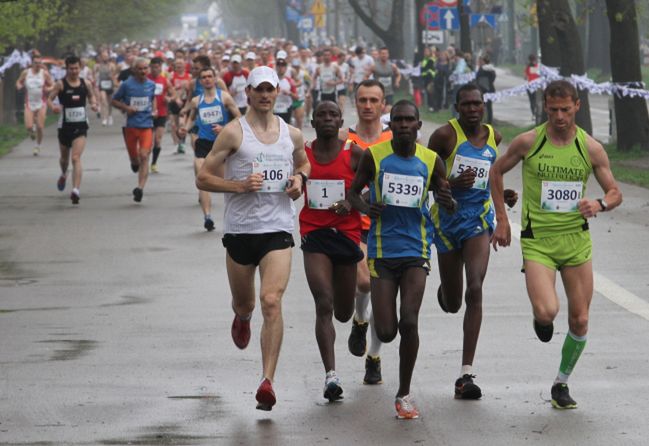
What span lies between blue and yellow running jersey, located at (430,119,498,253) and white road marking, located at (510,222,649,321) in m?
2.55

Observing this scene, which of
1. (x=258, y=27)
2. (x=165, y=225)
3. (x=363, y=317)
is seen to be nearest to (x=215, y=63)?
(x=165, y=225)

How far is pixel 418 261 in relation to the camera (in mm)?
8344

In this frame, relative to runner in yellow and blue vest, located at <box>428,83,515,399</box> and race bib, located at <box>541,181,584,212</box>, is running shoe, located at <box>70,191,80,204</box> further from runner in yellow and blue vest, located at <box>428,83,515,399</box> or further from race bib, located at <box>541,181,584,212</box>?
race bib, located at <box>541,181,584,212</box>

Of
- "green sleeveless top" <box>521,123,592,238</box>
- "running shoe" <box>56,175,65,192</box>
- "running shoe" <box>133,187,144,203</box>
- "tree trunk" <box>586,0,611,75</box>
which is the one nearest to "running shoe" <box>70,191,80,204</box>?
"running shoe" <box>133,187,144,203</box>

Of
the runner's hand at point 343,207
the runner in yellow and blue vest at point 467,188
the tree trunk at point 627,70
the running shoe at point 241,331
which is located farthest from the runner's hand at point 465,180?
the tree trunk at point 627,70

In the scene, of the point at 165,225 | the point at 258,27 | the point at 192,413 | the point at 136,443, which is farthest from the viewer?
the point at 258,27

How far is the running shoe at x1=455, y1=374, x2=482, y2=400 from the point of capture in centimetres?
849

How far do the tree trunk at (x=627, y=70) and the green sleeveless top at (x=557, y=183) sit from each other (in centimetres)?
1724

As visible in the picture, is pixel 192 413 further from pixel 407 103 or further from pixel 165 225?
pixel 165 225

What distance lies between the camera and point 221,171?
8.77 meters

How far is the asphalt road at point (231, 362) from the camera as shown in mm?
7863

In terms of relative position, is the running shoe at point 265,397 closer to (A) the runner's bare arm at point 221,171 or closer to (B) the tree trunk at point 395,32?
Answer: (A) the runner's bare arm at point 221,171

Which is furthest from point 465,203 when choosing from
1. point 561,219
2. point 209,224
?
point 209,224

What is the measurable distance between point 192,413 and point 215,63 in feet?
113
